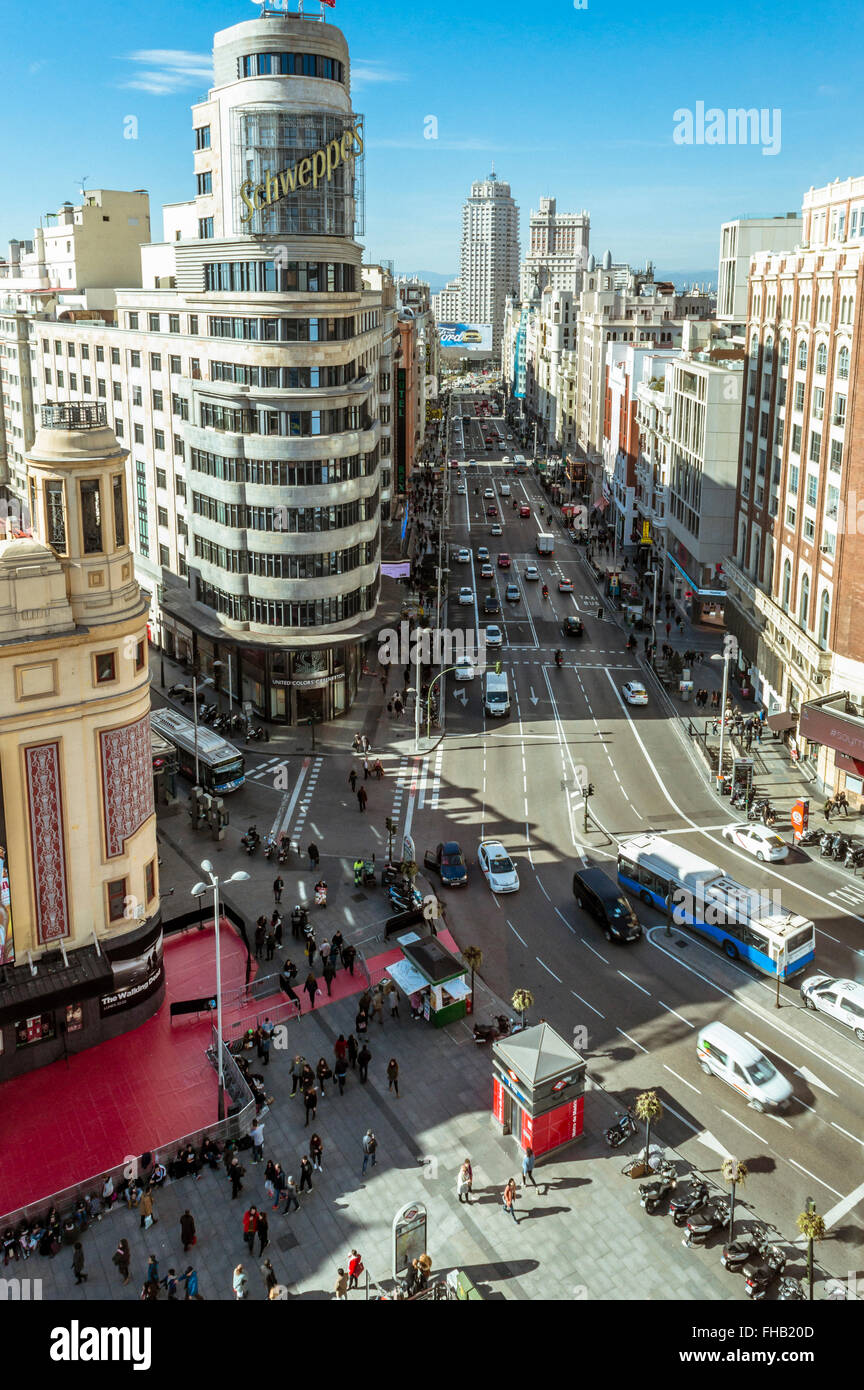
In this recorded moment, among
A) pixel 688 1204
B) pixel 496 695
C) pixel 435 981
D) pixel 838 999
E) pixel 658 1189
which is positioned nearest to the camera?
pixel 688 1204

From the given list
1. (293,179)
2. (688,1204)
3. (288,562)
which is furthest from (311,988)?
(293,179)

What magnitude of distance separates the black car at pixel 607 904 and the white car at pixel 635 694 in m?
27.3

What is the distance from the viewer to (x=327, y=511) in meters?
67.6

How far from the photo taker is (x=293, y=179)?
64.9 meters

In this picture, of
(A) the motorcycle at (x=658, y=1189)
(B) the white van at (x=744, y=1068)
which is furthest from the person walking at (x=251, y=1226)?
(B) the white van at (x=744, y=1068)

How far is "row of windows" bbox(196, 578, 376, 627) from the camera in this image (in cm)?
6906

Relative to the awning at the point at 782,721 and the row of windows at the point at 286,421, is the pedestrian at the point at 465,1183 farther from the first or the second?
the row of windows at the point at 286,421

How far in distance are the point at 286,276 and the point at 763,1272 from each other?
185 ft

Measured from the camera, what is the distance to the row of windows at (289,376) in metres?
65.9

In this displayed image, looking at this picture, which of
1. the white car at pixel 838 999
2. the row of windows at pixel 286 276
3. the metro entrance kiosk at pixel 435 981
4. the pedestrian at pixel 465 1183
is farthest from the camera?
the row of windows at pixel 286 276

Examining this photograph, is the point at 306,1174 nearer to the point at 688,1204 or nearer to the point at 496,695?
the point at 688,1204

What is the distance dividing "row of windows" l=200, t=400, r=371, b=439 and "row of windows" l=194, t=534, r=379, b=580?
715 centimetres

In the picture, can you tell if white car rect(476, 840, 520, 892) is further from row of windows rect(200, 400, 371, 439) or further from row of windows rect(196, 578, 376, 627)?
row of windows rect(200, 400, 371, 439)
